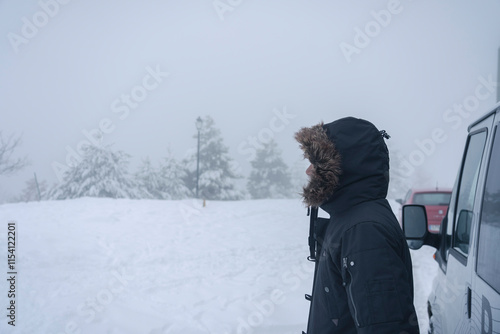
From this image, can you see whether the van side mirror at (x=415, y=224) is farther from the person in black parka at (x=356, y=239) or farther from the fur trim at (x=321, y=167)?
the fur trim at (x=321, y=167)

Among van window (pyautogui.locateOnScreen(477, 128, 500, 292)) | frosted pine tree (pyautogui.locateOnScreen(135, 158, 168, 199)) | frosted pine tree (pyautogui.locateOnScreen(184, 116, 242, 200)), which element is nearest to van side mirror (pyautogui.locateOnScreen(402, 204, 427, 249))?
van window (pyautogui.locateOnScreen(477, 128, 500, 292))

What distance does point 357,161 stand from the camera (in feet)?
5.33

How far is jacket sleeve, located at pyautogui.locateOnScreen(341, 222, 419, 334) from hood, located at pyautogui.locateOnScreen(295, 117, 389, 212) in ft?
0.72

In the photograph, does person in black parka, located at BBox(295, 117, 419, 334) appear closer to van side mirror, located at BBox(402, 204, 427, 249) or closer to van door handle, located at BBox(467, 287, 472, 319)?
van door handle, located at BBox(467, 287, 472, 319)

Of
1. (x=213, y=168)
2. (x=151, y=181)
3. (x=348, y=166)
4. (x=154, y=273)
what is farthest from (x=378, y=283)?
(x=151, y=181)

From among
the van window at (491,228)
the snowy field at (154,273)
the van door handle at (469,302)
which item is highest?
the van window at (491,228)

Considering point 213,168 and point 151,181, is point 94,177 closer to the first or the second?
point 151,181

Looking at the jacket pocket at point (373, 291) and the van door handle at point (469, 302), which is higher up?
the jacket pocket at point (373, 291)

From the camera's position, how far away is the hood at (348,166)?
162cm

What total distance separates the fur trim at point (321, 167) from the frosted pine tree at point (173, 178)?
3861cm

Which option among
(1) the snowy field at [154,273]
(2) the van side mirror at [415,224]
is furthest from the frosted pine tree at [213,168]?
(2) the van side mirror at [415,224]

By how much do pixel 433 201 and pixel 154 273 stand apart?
27.0 feet

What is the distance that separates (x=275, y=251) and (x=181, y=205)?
30.0ft

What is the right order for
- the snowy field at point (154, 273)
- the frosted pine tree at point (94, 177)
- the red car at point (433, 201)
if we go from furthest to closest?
the frosted pine tree at point (94, 177), the red car at point (433, 201), the snowy field at point (154, 273)
